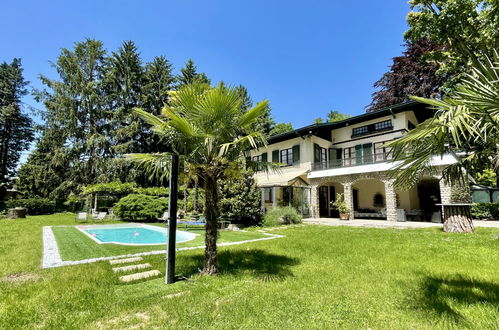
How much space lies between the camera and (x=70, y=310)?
12.1 ft

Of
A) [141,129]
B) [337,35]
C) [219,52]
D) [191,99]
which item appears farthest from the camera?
[141,129]

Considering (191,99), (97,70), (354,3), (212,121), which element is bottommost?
(212,121)

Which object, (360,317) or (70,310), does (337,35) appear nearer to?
(360,317)

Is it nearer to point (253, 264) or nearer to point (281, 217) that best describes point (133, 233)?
point (281, 217)

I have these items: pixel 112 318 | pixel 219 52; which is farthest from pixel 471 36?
pixel 112 318

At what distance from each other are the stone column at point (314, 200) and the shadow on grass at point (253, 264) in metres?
14.7

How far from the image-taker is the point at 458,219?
1125 centimetres

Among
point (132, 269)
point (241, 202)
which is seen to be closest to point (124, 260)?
point (132, 269)

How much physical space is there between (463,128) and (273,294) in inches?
149

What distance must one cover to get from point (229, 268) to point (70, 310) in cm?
320

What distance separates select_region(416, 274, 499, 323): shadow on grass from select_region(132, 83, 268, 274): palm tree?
13.1 feet

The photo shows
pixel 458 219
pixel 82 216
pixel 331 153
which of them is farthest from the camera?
pixel 331 153

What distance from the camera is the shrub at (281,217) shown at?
16578mm

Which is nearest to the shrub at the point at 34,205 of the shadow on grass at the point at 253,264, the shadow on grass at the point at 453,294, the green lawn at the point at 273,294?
the green lawn at the point at 273,294
